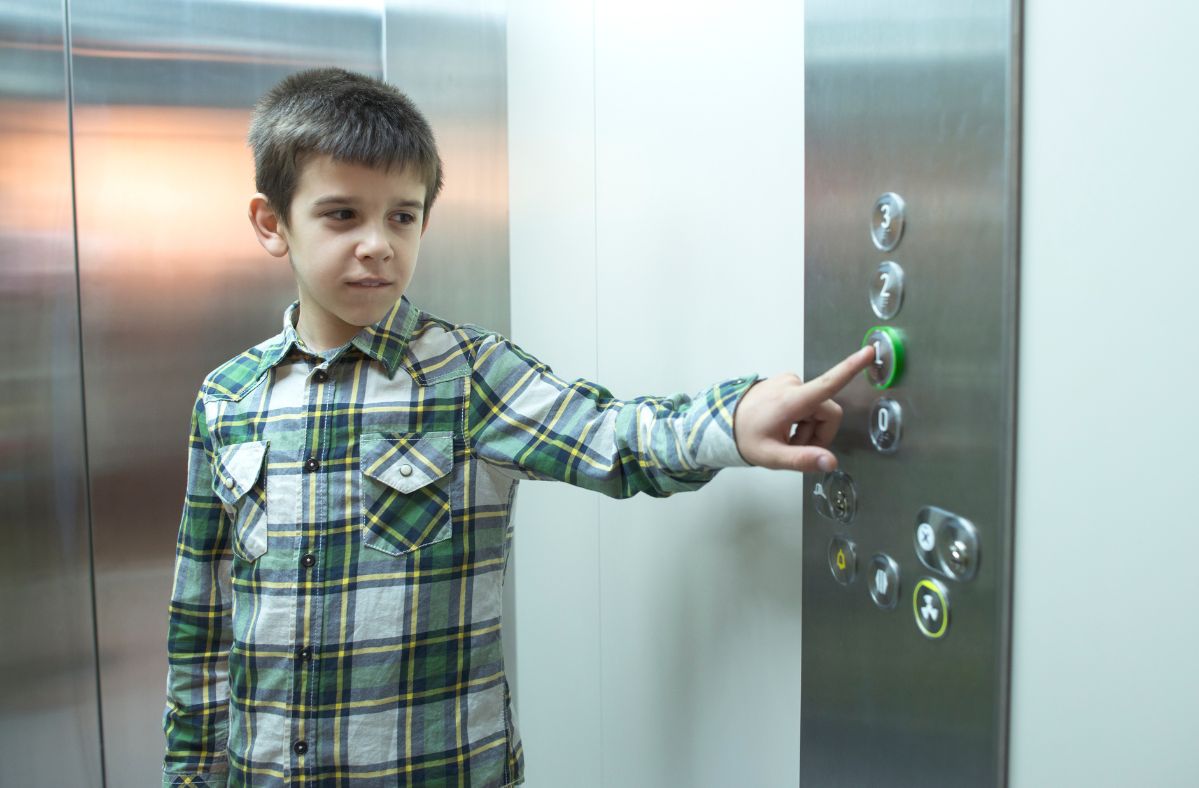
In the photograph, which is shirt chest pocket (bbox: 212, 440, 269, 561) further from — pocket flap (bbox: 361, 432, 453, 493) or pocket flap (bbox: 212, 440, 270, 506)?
pocket flap (bbox: 361, 432, 453, 493)

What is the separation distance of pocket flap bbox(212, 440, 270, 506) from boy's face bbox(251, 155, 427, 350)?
0.15 m

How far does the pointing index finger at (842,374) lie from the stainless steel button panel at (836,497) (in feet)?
0.26

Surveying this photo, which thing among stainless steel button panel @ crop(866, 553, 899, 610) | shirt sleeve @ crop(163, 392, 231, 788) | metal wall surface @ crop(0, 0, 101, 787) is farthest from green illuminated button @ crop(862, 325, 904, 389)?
metal wall surface @ crop(0, 0, 101, 787)

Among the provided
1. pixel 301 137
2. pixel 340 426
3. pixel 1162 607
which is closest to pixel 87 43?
pixel 301 137

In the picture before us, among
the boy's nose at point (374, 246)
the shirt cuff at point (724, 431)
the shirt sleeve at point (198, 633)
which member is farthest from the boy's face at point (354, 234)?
the shirt cuff at point (724, 431)

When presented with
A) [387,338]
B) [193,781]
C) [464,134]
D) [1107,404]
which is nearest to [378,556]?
[387,338]

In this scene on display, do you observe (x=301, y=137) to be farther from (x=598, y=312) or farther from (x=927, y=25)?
(x=927, y=25)

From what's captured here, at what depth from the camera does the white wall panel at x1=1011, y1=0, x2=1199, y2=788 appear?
1.11ft

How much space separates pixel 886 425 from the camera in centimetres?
50

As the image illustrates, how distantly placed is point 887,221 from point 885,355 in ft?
0.27

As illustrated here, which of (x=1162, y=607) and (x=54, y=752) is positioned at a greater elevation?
(x=1162, y=607)

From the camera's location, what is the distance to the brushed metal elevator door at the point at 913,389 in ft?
1.36

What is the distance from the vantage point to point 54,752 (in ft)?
4.10

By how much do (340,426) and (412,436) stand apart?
0.07m
